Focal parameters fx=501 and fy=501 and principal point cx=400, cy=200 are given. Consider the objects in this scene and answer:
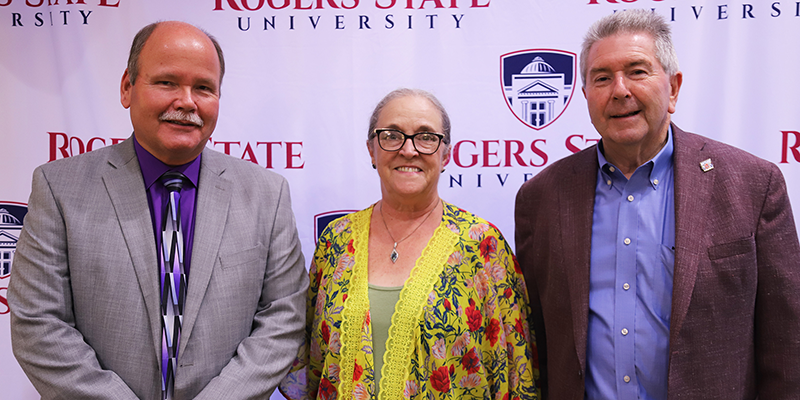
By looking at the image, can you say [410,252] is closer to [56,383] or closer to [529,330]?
[529,330]

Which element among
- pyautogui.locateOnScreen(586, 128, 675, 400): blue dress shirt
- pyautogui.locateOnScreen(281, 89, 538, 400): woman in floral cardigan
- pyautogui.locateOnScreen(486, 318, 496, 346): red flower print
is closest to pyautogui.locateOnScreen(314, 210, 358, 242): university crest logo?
pyautogui.locateOnScreen(281, 89, 538, 400): woman in floral cardigan

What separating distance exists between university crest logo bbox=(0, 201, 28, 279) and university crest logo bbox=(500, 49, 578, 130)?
8.04 ft

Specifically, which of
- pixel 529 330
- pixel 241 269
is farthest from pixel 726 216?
pixel 241 269

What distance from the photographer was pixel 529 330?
1778 mm

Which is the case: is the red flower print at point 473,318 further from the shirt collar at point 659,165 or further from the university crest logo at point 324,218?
the university crest logo at point 324,218

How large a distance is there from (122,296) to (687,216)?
5.37 feet

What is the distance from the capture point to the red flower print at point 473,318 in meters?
1.62

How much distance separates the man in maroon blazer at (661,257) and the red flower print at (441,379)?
0.37 metres

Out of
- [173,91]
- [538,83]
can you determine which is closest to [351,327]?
[173,91]

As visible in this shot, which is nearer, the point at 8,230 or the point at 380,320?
the point at 380,320

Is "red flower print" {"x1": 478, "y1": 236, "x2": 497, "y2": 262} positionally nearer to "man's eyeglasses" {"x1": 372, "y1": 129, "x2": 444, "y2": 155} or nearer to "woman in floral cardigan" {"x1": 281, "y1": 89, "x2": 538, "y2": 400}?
"woman in floral cardigan" {"x1": 281, "y1": 89, "x2": 538, "y2": 400}

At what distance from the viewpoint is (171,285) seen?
146cm

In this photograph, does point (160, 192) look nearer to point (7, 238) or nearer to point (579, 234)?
point (579, 234)

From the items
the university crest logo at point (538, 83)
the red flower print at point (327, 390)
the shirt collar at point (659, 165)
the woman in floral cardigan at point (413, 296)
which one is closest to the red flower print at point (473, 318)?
the woman in floral cardigan at point (413, 296)
